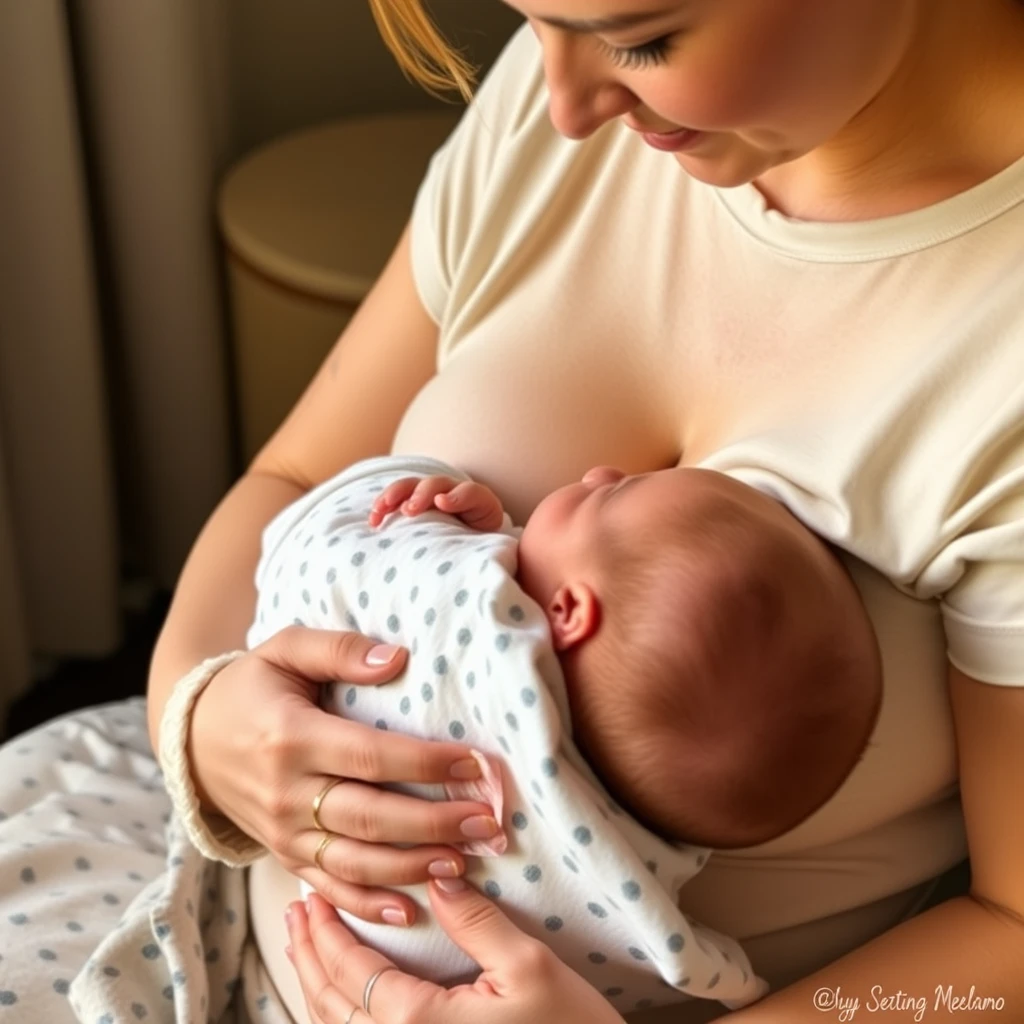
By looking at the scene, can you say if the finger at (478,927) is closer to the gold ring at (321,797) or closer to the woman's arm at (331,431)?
the gold ring at (321,797)

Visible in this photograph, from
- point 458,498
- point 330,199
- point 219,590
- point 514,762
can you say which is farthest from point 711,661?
point 330,199

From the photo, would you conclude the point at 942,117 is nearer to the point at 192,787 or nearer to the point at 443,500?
the point at 443,500

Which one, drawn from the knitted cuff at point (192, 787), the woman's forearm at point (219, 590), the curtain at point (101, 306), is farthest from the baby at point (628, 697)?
the curtain at point (101, 306)

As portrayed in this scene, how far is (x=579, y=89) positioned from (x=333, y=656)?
0.39m

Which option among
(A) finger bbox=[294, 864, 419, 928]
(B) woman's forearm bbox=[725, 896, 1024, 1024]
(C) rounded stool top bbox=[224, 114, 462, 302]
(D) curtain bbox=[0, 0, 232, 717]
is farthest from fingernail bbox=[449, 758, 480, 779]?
(D) curtain bbox=[0, 0, 232, 717]

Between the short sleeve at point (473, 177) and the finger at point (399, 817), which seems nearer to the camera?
the finger at point (399, 817)

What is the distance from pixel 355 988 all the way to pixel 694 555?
1.14ft

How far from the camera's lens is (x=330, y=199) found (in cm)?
179

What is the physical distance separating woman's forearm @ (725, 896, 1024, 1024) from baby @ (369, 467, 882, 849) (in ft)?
0.39

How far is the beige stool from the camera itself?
1.64m

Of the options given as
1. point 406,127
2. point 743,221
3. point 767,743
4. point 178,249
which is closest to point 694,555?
point 767,743

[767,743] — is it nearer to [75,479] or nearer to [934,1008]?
[934,1008]

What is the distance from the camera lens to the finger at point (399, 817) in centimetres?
83

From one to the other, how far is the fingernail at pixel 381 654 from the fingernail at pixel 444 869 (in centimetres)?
13
